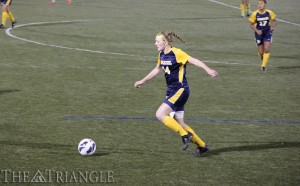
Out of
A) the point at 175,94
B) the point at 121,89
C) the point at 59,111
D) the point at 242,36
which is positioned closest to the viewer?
the point at 175,94

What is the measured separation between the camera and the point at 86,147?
34.4ft

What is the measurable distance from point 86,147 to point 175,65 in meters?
2.01

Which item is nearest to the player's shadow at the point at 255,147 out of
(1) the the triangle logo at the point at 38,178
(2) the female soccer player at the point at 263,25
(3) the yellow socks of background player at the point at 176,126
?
(3) the yellow socks of background player at the point at 176,126

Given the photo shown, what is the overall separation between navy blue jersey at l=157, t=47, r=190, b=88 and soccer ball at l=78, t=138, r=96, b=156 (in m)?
1.64

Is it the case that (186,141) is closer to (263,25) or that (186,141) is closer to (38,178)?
(38,178)

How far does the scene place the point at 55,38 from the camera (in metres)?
26.0

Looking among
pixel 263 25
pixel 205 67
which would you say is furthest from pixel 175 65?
pixel 263 25

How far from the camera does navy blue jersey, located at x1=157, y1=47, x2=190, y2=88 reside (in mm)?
10656

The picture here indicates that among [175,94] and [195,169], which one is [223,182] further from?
[175,94]

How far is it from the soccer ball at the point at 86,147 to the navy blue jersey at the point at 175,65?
5.39 ft

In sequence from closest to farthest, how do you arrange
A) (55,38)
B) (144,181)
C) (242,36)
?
Answer: (144,181)
(55,38)
(242,36)

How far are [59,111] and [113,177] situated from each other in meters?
4.67

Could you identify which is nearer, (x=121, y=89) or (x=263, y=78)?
(x=121, y=89)

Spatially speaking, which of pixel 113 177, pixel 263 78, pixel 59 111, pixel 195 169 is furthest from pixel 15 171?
pixel 263 78
